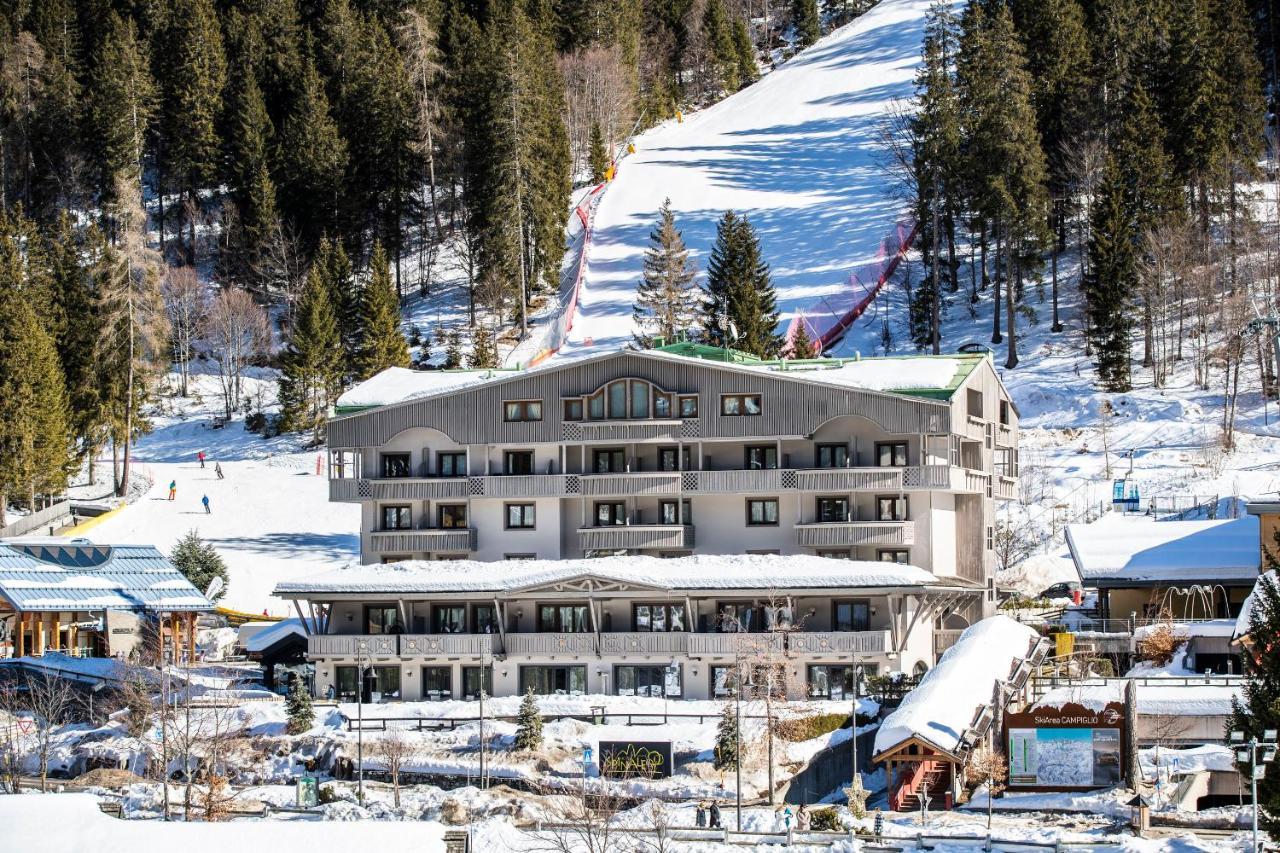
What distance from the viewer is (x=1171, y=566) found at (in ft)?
203

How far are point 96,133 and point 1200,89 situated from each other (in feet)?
197

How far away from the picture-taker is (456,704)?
55.3m

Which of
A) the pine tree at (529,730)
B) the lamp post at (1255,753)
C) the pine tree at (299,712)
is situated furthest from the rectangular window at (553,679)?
the lamp post at (1255,753)

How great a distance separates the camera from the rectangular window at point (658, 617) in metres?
57.3

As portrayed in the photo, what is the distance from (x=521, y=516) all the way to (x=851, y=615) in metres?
12.5

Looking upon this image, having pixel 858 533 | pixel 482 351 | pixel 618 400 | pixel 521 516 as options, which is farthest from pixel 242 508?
Result: pixel 858 533

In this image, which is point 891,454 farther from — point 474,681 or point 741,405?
point 474,681

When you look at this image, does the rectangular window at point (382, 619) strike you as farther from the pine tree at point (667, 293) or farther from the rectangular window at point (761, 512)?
the pine tree at point (667, 293)

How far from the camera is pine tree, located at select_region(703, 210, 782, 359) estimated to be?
85688mm

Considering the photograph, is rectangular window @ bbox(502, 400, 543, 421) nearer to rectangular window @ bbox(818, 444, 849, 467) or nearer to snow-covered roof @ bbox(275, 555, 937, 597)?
snow-covered roof @ bbox(275, 555, 937, 597)

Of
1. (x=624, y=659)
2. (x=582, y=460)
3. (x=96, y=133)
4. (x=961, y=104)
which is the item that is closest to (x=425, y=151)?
(x=96, y=133)

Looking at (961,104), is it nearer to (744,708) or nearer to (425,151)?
(425,151)

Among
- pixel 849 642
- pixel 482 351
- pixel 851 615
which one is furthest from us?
pixel 482 351

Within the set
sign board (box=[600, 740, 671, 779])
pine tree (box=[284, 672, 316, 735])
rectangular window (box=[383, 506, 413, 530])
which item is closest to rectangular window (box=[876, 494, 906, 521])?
rectangular window (box=[383, 506, 413, 530])
